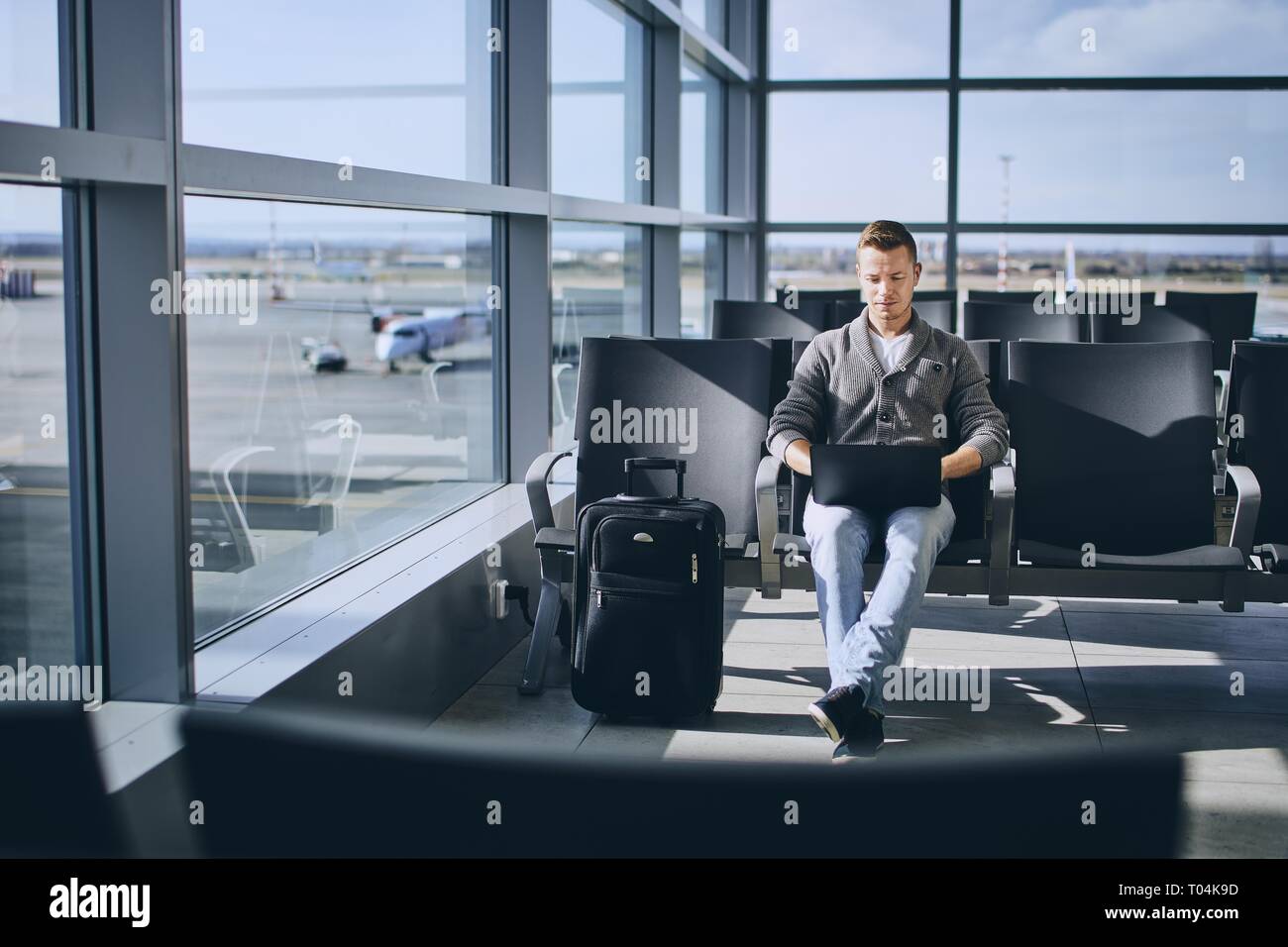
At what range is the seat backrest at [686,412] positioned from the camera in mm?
3664

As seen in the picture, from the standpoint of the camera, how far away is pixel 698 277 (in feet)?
25.4

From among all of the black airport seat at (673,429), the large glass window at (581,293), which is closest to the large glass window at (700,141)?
the large glass window at (581,293)

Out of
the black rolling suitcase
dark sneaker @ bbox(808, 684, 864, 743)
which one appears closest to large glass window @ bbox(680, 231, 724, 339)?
the black rolling suitcase

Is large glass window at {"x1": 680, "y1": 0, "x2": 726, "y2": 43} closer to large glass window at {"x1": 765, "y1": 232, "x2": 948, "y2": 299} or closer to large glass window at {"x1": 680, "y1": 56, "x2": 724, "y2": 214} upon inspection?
large glass window at {"x1": 680, "y1": 56, "x2": 724, "y2": 214}

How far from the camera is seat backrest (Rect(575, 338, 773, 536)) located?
366 cm

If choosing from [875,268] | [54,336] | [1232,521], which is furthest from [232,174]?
[1232,521]

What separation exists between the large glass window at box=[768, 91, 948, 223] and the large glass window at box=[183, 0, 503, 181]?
477 centimetres

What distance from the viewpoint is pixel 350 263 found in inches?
132

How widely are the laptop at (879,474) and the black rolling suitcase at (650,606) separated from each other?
0.95 ft

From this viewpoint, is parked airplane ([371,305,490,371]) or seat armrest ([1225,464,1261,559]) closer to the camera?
seat armrest ([1225,464,1261,559])

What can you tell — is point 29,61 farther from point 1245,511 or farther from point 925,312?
point 925,312
